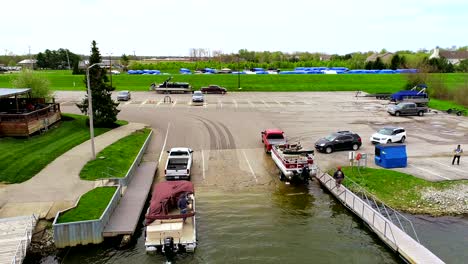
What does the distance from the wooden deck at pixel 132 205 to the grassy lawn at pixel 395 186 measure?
12.6m

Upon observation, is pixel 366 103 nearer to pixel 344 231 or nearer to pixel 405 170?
pixel 405 170

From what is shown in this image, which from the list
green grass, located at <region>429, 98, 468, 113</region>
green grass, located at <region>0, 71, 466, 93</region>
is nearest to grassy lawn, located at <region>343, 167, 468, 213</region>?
green grass, located at <region>429, 98, 468, 113</region>

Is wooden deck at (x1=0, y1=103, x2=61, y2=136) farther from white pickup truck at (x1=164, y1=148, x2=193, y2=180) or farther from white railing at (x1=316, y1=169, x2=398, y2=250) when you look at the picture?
white railing at (x1=316, y1=169, x2=398, y2=250)

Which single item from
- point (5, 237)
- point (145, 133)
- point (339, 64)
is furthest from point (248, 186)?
point (339, 64)

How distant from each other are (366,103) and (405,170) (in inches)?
1399

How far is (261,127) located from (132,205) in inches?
874

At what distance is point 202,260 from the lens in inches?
621

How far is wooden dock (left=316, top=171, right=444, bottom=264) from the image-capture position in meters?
15.6

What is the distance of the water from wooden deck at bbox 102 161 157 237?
550 millimetres

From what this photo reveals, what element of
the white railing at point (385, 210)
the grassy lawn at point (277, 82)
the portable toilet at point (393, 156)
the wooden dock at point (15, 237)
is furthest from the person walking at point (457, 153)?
the grassy lawn at point (277, 82)

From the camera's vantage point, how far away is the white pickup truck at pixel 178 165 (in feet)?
78.8

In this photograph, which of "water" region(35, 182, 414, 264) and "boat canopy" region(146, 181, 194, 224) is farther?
"boat canopy" region(146, 181, 194, 224)

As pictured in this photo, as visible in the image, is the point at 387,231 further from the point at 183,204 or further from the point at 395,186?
the point at 183,204

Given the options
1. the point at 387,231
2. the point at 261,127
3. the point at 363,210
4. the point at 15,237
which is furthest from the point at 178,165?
the point at 261,127
